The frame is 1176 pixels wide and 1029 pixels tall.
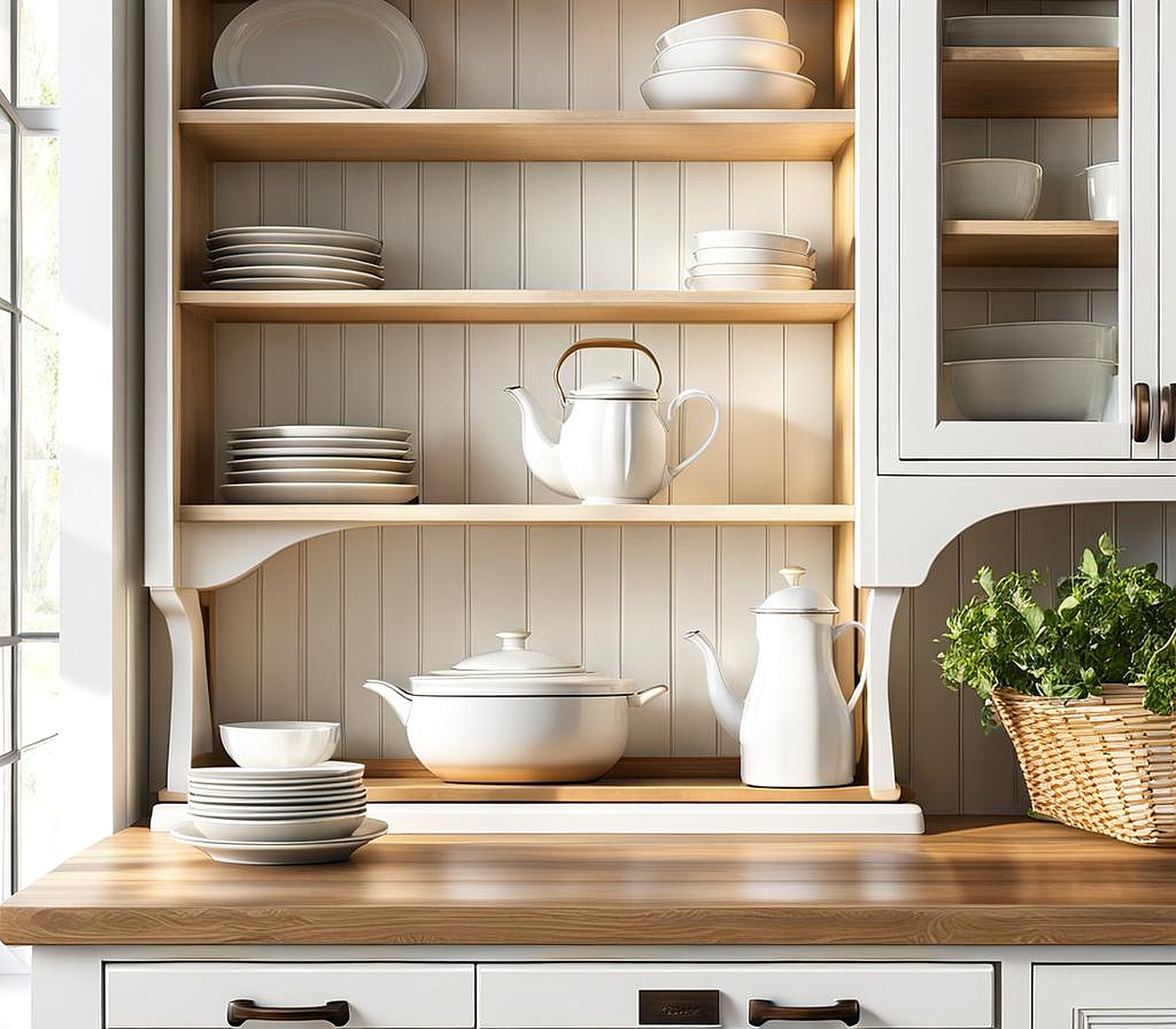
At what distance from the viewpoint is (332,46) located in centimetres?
222

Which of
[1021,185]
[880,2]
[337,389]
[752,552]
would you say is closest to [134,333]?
[337,389]

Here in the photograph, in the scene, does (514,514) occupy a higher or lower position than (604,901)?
higher

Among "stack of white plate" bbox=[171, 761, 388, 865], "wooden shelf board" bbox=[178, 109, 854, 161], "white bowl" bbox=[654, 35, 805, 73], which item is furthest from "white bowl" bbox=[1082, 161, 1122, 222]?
"stack of white plate" bbox=[171, 761, 388, 865]

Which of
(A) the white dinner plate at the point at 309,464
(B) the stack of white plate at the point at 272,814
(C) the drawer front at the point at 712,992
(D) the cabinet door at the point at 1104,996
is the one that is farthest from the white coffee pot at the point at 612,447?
(D) the cabinet door at the point at 1104,996

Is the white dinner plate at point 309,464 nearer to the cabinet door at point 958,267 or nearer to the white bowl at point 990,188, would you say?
the cabinet door at point 958,267

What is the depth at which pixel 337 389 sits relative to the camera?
2.28 metres

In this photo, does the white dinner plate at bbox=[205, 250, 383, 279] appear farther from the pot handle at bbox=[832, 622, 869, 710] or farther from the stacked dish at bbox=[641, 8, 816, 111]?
the pot handle at bbox=[832, 622, 869, 710]

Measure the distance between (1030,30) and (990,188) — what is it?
0.23 meters

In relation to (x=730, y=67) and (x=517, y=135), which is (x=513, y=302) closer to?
(x=517, y=135)

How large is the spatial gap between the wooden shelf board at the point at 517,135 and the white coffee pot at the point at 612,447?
1.25ft

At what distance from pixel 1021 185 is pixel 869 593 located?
24.6 inches

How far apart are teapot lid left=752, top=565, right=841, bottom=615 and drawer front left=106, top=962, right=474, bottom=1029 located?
0.73 meters

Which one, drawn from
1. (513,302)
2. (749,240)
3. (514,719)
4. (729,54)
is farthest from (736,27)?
(514,719)

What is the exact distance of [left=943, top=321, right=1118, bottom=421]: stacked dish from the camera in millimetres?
1940
